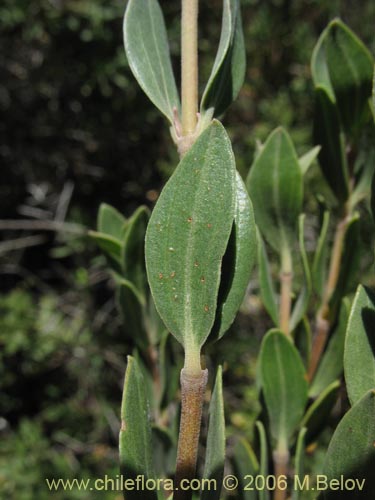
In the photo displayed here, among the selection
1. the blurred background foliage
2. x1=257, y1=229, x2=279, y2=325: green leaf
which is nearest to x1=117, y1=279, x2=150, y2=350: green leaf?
x1=257, y1=229, x2=279, y2=325: green leaf

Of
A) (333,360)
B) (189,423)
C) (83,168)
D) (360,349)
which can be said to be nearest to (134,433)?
(189,423)

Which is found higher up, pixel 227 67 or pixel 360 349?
pixel 227 67

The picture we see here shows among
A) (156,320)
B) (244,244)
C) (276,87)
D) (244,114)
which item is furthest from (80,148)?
(244,244)

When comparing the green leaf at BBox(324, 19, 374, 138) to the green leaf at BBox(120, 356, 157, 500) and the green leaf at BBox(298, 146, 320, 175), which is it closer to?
the green leaf at BBox(298, 146, 320, 175)

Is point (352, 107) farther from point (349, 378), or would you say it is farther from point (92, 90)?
point (92, 90)

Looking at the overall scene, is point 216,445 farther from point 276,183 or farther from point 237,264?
point 276,183
